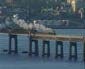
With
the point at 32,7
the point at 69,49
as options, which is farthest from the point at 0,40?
the point at 69,49

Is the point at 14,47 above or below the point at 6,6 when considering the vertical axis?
below

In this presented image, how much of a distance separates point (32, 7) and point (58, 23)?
56.0 inches

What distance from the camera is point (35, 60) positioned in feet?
57.4

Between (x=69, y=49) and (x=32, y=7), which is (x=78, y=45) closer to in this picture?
(x=69, y=49)

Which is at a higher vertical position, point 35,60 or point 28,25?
point 28,25

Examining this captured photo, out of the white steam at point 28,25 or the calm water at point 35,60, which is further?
the white steam at point 28,25

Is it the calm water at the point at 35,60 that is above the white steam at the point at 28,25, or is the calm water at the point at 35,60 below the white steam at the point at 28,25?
below

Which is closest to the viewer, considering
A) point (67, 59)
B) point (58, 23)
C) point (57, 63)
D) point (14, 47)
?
point (57, 63)

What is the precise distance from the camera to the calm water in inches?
596

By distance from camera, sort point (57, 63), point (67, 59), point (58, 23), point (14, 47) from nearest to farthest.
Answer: point (57, 63)
point (67, 59)
point (58, 23)
point (14, 47)

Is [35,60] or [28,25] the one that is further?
[28,25]

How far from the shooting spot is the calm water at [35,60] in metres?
15.1

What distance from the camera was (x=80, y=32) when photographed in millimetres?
19672

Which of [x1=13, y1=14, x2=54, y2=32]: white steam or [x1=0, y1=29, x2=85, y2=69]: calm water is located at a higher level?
[x1=13, y1=14, x2=54, y2=32]: white steam
